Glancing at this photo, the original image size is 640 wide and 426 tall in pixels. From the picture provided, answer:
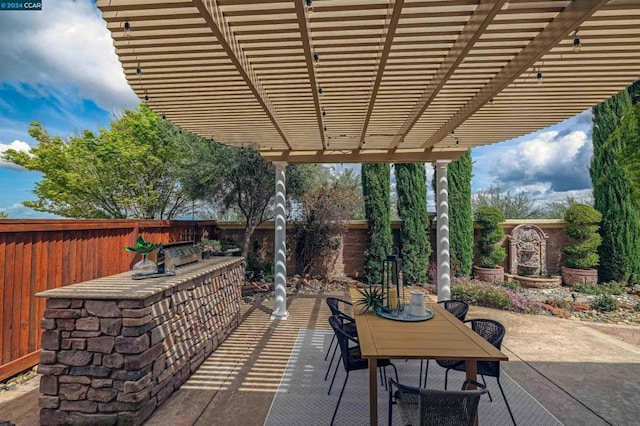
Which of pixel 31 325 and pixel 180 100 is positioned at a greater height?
pixel 180 100

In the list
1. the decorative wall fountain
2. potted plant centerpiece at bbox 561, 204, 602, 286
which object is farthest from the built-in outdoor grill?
potted plant centerpiece at bbox 561, 204, 602, 286

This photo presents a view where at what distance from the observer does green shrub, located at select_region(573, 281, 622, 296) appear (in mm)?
6680

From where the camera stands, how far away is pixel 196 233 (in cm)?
655

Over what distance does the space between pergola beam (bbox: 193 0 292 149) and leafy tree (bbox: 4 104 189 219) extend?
19.4 feet

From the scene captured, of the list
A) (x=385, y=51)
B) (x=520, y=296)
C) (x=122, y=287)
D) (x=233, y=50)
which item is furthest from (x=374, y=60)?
(x=520, y=296)

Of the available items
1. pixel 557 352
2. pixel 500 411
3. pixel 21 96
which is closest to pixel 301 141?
pixel 500 411

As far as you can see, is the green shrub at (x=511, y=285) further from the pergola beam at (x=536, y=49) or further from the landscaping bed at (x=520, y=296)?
the pergola beam at (x=536, y=49)

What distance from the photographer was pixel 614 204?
7.42 m

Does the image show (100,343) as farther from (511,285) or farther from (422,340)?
(511,285)

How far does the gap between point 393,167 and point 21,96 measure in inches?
630

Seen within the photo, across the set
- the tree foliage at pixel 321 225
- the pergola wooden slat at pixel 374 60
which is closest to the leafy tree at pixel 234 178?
the tree foliage at pixel 321 225

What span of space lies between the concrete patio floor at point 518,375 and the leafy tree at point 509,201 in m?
12.7

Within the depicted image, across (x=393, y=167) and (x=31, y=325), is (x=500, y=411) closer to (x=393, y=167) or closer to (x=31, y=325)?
(x=31, y=325)

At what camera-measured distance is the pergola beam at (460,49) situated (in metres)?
1.84
